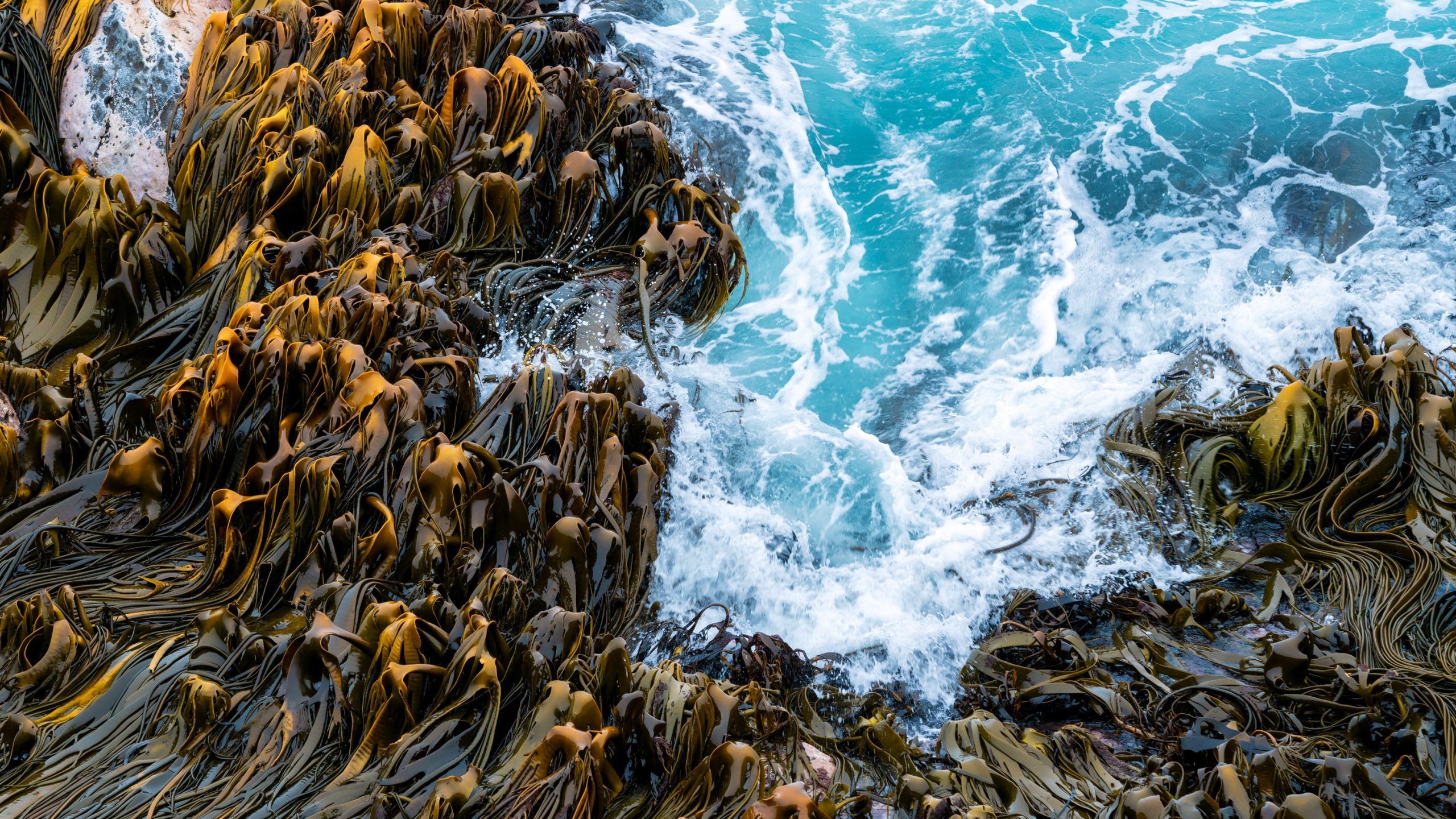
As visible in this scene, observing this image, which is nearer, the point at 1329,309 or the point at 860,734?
the point at 860,734

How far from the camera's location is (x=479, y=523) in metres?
2.90

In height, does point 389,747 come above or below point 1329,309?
above

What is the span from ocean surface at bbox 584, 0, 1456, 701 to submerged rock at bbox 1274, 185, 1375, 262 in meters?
0.02

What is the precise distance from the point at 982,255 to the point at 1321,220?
6.06 ft

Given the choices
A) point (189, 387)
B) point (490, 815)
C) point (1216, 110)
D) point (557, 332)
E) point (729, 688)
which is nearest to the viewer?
point (490, 815)

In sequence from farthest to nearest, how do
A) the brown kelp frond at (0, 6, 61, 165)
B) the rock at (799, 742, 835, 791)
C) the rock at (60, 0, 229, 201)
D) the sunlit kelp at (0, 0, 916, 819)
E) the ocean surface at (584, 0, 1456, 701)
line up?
the rock at (60, 0, 229, 201)
the brown kelp frond at (0, 6, 61, 165)
the ocean surface at (584, 0, 1456, 701)
the rock at (799, 742, 835, 791)
the sunlit kelp at (0, 0, 916, 819)

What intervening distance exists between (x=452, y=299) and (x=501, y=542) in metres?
1.36

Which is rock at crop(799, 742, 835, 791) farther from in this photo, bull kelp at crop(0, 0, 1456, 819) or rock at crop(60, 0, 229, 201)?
rock at crop(60, 0, 229, 201)

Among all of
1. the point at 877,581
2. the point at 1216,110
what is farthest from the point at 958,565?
the point at 1216,110

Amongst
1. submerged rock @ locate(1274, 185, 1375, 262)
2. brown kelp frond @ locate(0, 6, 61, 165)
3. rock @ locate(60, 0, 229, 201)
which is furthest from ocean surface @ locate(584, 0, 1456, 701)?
brown kelp frond @ locate(0, 6, 61, 165)

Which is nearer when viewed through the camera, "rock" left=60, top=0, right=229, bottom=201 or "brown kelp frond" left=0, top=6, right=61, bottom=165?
"brown kelp frond" left=0, top=6, right=61, bottom=165

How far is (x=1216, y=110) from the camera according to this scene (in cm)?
610

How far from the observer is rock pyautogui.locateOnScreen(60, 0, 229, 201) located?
431 cm

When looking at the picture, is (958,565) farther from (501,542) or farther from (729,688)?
(501,542)
